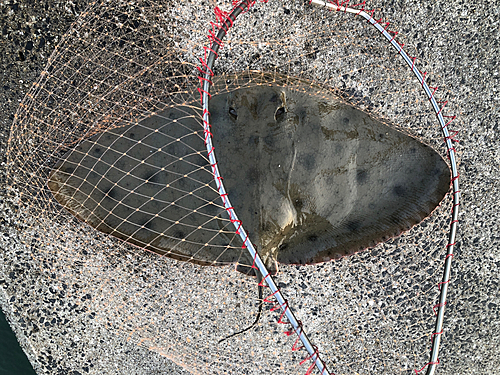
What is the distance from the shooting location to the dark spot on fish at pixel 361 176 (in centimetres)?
237

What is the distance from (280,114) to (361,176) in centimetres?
77

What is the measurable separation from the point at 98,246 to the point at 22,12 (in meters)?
2.09

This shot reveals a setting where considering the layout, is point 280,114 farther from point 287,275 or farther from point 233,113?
point 287,275

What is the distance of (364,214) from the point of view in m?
2.47

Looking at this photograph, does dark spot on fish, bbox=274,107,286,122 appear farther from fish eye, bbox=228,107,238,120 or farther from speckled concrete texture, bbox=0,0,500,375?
speckled concrete texture, bbox=0,0,500,375

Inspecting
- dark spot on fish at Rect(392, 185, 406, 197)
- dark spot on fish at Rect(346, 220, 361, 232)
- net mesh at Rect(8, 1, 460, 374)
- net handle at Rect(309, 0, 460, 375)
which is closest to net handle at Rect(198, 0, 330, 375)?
net mesh at Rect(8, 1, 460, 374)

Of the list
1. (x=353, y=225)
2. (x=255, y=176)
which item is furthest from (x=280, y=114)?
(x=353, y=225)

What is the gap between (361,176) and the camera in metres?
2.38

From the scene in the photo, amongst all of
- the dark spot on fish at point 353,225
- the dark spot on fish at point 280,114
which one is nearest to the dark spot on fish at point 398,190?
the dark spot on fish at point 353,225

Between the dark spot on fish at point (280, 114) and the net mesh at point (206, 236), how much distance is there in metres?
0.31

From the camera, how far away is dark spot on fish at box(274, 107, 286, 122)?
226cm

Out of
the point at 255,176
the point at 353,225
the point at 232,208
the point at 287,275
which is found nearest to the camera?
the point at 232,208

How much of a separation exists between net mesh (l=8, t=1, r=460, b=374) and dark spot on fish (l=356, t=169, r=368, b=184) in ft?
2.22

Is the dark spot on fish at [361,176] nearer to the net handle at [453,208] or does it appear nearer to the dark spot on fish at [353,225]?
the dark spot on fish at [353,225]
